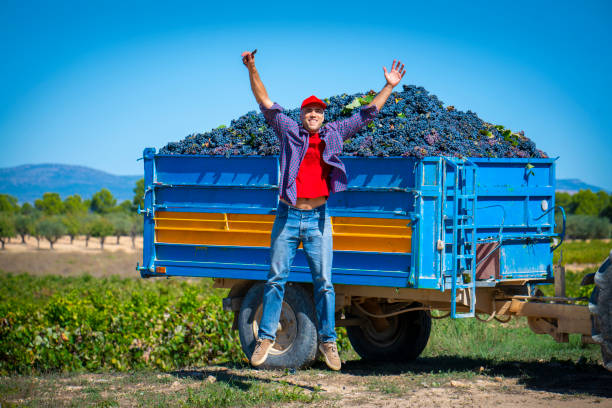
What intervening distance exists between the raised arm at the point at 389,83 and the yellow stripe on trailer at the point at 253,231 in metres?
1.30

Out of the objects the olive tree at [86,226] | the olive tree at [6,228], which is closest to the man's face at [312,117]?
the olive tree at [6,228]

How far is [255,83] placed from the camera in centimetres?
611

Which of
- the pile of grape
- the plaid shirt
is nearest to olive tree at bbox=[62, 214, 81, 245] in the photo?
the pile of grape

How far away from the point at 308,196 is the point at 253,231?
1.79 meters

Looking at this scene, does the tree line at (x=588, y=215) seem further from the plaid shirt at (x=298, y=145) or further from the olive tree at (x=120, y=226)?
the olive tree at (x=120, y=226)

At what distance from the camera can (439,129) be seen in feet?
24.8

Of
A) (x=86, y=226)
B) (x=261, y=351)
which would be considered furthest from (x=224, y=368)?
(x=86, y=226)

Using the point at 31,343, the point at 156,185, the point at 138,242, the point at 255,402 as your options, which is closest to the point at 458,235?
the point at 255,402

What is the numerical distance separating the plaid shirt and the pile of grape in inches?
36.2

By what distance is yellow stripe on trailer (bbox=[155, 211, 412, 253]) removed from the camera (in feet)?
23.3

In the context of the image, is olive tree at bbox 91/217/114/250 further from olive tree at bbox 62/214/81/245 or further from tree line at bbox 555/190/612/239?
tree line at bbox 555/190/612/239

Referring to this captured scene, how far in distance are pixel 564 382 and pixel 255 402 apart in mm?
2911

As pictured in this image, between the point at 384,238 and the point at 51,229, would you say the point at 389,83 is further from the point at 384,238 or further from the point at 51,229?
the point at 51,229

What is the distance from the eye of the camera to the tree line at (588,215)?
235 ft
